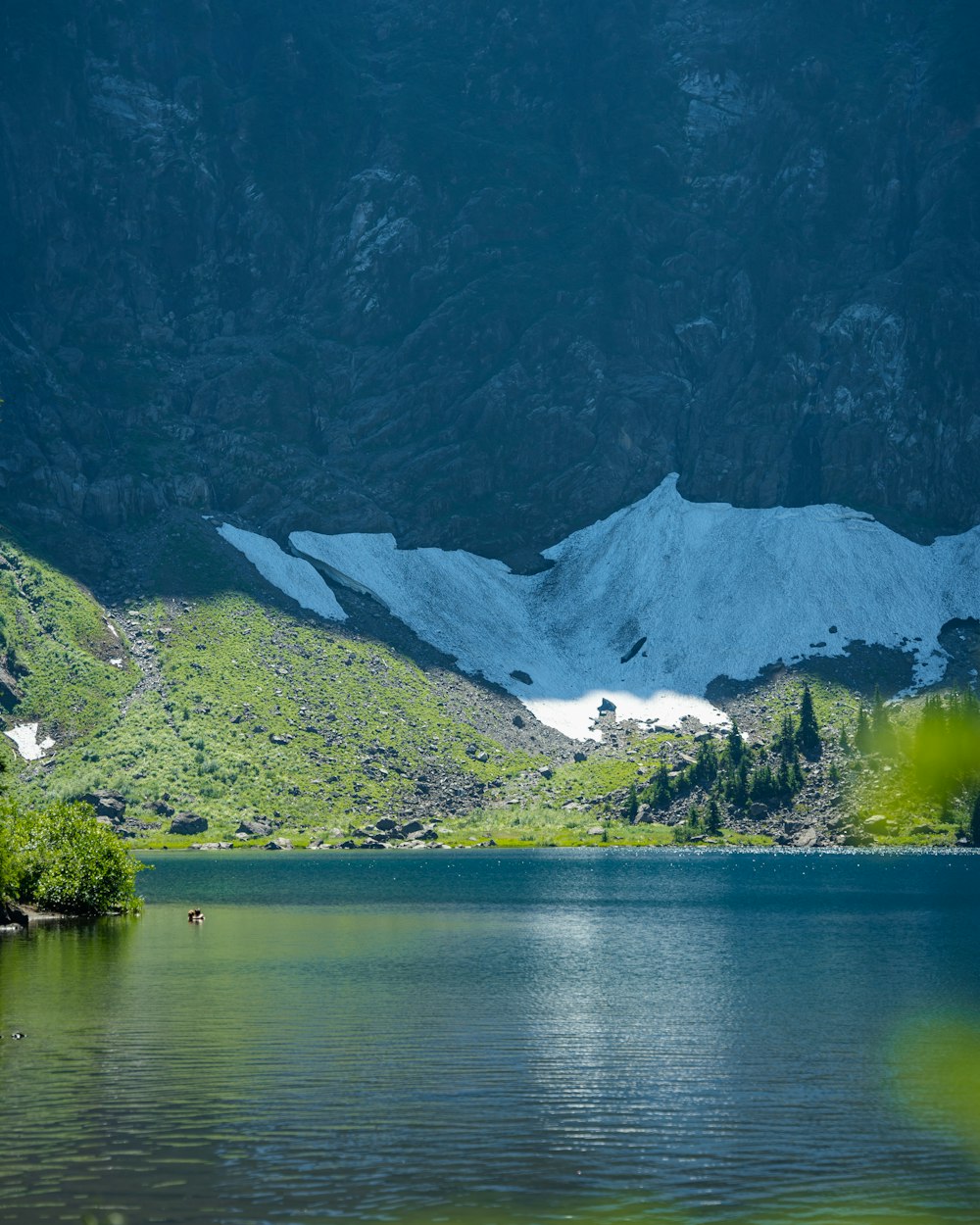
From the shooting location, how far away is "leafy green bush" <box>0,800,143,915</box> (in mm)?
92500

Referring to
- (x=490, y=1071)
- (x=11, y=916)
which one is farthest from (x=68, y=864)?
(x=490, y=1071)

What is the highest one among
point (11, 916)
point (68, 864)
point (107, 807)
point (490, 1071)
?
point (107, 807)

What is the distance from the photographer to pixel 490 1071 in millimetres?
45188

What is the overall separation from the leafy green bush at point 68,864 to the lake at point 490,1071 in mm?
3676

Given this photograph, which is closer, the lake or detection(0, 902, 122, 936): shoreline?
the lake

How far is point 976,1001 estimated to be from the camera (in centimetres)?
6044

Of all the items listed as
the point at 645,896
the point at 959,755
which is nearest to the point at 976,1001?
the point at 959,755

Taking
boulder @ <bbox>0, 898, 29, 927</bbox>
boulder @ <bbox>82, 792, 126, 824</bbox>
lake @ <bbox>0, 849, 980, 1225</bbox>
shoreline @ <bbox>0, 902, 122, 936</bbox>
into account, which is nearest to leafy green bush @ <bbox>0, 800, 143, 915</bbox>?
shoreline @ <bbox>0, 902, 122, 936</bbox>

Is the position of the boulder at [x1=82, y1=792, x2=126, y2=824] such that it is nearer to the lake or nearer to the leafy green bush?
the leafy green bush

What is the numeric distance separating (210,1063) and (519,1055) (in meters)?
9.93

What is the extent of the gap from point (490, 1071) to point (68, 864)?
5682 centimetres

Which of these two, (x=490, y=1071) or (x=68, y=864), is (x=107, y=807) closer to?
(x=68, y=864)

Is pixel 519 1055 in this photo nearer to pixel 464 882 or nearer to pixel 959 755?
pixel 959 755

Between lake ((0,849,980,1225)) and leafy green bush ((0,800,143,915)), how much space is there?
12.1 ft
